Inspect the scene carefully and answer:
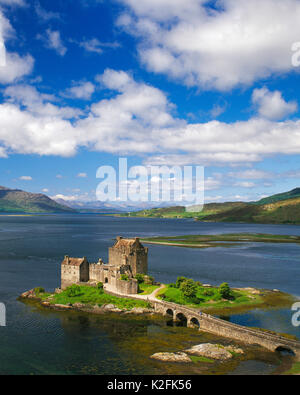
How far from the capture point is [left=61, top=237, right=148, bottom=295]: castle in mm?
87312

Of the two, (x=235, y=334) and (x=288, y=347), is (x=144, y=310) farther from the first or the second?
(x=288, y=347)

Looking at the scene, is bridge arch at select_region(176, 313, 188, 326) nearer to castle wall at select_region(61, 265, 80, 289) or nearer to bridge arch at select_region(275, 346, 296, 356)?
bridge arch at select_region(275, 346, 296, 356)

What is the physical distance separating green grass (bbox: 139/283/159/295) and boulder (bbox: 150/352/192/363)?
30.7 meters

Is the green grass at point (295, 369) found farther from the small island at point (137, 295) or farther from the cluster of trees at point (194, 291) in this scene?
the cluster of trees at point (194, 291)

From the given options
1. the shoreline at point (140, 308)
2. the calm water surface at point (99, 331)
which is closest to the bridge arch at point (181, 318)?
the shoreline at point (140, 308)

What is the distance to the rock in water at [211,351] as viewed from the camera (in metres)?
52.1

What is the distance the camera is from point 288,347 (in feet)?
178

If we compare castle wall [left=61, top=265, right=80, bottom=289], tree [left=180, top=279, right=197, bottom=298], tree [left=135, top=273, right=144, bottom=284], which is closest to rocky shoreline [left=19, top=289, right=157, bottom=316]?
tree [left=180, top=279, right=197, bottom=298]

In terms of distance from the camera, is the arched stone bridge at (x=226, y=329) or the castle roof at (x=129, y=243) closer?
the arched stone bridge at (x=226, y=329)

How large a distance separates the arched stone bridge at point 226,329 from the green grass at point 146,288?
23.8ft

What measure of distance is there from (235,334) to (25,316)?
4180 cm

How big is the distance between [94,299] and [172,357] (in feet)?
107

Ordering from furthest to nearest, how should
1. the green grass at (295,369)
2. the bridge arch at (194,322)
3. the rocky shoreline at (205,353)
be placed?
1. the bridge arch at (194,322)
2. the rocky shoreline at (205,353)
3. the green grass at (295,369)
